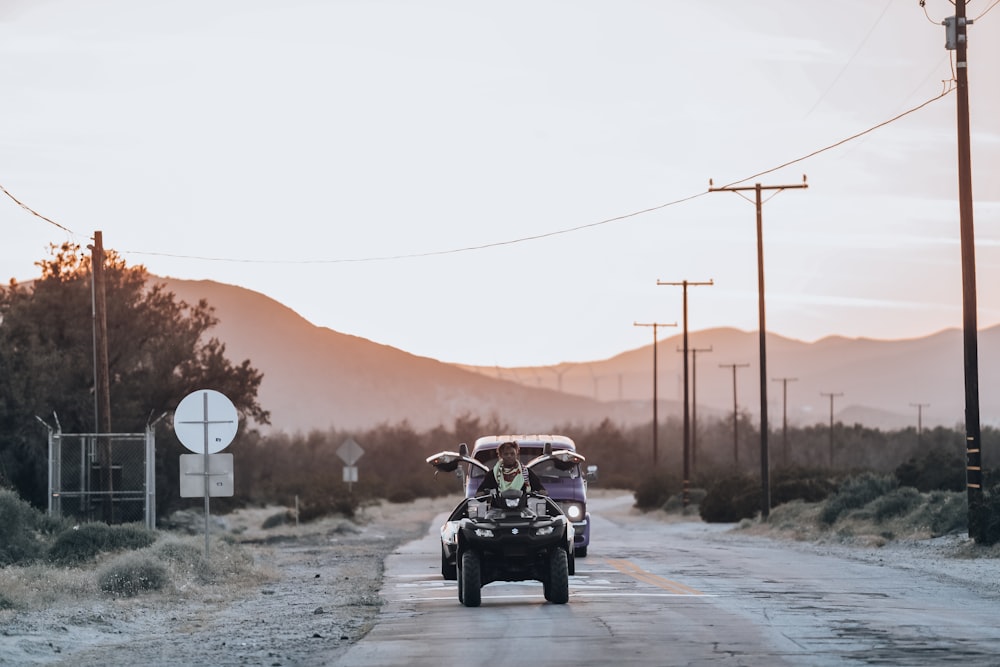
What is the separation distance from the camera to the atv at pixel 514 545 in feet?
57.4

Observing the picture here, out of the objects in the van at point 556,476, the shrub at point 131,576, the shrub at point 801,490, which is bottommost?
the shrub at point 801,490

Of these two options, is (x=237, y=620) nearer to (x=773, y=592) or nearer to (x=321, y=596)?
(x=321, y=596)

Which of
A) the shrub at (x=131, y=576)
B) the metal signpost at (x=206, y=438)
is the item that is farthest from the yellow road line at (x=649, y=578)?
the shrub at (x=131, y=576)

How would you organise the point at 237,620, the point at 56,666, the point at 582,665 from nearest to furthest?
the point at 582,665
the point at 56,666
the point at 237,620

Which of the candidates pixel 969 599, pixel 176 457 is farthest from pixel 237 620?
pixel 176 457

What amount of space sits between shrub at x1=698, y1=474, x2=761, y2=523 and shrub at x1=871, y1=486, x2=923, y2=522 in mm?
13572

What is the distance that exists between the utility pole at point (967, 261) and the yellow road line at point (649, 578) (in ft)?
25.3

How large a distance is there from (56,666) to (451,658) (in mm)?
3767

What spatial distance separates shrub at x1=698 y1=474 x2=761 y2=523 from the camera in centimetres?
5425

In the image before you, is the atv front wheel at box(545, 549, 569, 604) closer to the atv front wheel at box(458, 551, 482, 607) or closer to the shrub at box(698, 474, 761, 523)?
the atv front wheel at box(458, 551, 482, 607)

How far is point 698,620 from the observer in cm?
1594

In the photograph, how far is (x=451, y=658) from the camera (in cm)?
1321

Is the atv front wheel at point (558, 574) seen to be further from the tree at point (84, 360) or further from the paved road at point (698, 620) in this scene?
the tree at point (84, 360)

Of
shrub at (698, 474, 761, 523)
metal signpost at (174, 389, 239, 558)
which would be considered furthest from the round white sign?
shrub at (698, 474, 761, 523)
